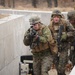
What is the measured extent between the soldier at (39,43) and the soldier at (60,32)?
0.76 metres

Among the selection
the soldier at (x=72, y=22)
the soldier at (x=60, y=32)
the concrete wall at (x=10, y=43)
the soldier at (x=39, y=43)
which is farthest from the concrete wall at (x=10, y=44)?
the soldier at (x=72, y=22)

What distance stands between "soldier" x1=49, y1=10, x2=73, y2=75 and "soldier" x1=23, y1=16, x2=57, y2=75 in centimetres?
76

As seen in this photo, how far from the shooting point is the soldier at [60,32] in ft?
25.6

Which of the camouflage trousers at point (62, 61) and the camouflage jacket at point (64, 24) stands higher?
the camouflage jacket at point (64, 24)

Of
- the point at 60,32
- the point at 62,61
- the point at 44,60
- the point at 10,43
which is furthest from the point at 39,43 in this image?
the point at 10,43

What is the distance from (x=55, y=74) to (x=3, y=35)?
167 centimetres

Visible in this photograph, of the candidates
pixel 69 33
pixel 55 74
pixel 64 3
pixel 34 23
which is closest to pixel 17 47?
pixel 55 74

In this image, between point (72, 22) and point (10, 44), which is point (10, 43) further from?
point (72, 22)

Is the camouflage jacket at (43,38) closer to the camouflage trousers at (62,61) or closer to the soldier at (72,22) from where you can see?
the soldier at (72,22)

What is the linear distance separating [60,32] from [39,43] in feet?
3.12

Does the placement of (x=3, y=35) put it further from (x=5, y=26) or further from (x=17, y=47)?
(x=17, y=47)

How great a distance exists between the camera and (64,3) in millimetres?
43438

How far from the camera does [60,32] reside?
787cm

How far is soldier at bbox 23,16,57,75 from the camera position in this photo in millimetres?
6938
